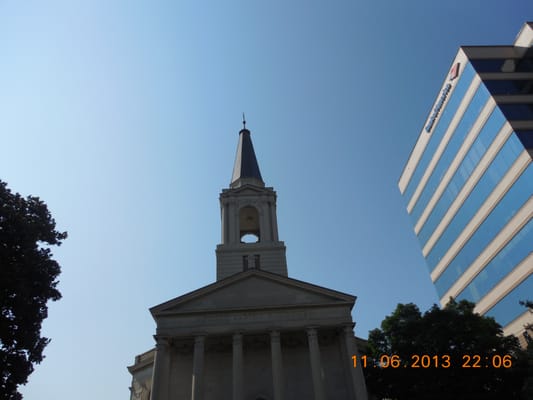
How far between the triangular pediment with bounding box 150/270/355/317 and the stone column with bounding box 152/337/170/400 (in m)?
2.05

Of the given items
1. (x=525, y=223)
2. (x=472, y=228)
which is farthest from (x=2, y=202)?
(x=472, y=228)

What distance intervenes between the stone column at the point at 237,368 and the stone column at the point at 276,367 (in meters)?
1.91

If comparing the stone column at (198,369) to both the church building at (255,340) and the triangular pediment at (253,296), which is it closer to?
the church building at (255,340)

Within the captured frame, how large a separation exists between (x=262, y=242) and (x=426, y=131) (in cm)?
2740

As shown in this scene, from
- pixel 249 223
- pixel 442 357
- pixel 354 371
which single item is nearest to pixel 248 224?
pixel 249 223

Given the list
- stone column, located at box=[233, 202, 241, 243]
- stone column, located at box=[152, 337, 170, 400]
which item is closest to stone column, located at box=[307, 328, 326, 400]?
stone column, located at box=[152, 337, 170, 400]

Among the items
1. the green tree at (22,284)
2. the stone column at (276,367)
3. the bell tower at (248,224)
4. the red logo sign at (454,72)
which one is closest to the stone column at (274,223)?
the bell tower at (248,224)

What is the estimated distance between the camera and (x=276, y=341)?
25.3 meters

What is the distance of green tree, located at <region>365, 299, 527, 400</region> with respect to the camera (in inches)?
870

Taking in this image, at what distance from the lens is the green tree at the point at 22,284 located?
18500mm

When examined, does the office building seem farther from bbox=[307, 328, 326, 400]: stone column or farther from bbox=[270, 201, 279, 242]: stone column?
bbox=[270, 201, 279, 242]: stone column

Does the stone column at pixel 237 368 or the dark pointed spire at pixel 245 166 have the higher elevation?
the dark pointed spire at pixel 245 166

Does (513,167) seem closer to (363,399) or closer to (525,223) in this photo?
(525,223)
